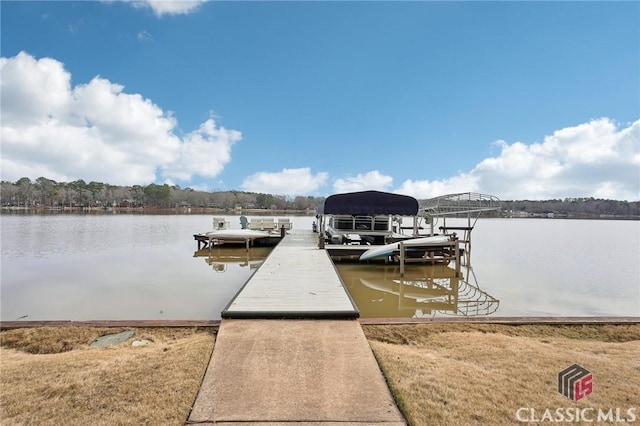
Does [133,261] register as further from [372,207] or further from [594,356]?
[594,356]

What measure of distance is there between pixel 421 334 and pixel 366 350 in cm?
144

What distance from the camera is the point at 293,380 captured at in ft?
11.3

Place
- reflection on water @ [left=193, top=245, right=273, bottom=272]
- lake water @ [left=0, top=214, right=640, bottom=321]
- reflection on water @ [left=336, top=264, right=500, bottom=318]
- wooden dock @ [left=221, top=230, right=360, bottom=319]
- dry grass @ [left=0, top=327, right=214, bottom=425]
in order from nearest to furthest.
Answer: dry grass @ [left=0, top=327, right=214, bottom=425]
wooden dock @ [left=221, top=230, right=360, bottom=319]
lake water @ [left=0, top=214, right=640, bottom=321]
reflection on water @ [left=336, top=264, right=500, bottom=318]
reflection on water @ [left=193, top=245, right=273, bottom=272]

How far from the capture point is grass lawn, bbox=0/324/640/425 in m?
2.93

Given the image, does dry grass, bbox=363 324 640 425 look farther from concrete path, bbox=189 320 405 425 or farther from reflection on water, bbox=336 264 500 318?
reflection on water, bbox=336 264 500 318

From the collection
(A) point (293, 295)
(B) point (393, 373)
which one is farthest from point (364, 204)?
(B) point (393, 373)

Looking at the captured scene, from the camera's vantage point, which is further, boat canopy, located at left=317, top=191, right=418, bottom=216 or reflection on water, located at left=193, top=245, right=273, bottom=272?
boat canopy, located at left=317, top=191, right=418, bottom=216

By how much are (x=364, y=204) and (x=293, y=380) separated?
523 inches

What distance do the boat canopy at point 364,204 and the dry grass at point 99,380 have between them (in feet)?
38.1

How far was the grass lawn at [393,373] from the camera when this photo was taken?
2930 mm

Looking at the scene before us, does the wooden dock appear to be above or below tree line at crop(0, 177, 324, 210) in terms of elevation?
below

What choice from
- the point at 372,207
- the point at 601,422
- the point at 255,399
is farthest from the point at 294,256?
the point at 601,422

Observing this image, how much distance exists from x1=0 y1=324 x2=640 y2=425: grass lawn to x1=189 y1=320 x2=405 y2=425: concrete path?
0.16 m

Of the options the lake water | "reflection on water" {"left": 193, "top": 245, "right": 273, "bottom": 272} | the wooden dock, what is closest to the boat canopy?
the lake water
